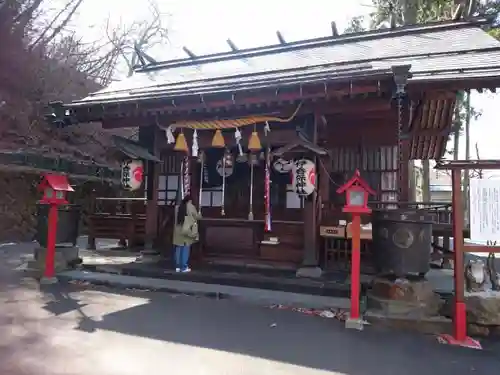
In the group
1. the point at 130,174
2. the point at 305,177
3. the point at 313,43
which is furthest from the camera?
the point at 313,43

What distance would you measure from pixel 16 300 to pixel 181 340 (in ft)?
12.2

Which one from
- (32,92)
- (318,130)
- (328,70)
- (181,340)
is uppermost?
(32,92)

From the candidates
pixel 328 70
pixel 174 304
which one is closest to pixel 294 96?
pixel 328 70

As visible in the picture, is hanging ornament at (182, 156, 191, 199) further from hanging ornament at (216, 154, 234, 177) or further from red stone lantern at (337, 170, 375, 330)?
red stone lantern at (337, 170, 375, 330)

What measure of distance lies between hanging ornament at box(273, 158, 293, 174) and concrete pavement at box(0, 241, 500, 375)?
356 centimetres

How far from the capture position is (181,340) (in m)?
5.12

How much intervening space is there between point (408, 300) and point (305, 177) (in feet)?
10.2

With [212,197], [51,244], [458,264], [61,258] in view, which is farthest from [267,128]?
[61,258]

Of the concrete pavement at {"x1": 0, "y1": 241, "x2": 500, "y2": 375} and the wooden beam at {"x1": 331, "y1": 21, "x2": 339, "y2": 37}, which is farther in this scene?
the wooden beam at {"x1": 331, "y1": 21, "x2": 339, "y2": 37}

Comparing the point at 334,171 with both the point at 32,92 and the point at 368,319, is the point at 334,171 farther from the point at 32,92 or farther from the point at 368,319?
the point at 32,92

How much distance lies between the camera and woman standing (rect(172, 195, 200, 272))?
28.5ft

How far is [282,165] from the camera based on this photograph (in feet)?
30.7

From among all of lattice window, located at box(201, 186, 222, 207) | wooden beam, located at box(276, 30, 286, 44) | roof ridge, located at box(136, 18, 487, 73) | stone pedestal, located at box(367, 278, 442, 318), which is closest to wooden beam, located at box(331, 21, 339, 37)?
roof ridge, located at box(136, 18, 487, 73)

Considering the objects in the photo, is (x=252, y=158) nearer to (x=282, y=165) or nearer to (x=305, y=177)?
(x=282, y=165)
